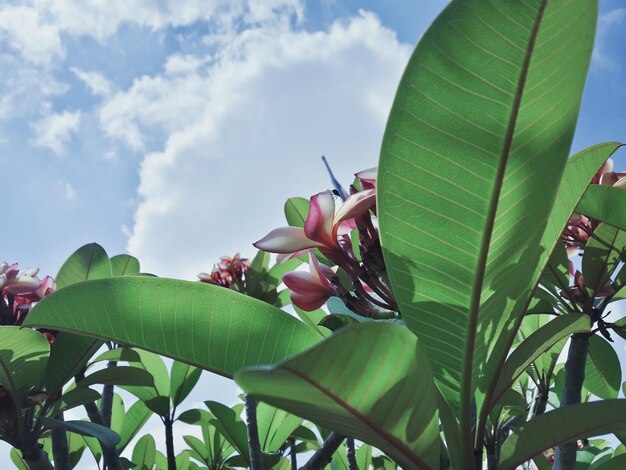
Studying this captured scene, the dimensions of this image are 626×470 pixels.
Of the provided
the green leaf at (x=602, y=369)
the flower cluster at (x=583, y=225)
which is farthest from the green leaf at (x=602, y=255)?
the green leaf at (x=602, y=369)

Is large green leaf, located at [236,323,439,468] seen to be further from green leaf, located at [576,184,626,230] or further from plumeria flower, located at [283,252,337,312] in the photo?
green leaf, located at [576,184,626,230]

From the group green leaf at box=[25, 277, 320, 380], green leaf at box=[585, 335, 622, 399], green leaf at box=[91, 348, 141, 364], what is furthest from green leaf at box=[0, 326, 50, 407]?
green leaf at box=[585, 335, 622, 399]

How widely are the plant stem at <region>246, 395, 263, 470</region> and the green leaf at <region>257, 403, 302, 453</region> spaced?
1.70 ft

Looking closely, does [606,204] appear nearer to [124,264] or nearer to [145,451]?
[124,264]

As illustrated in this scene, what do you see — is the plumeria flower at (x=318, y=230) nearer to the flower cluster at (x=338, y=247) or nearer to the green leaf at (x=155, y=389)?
the flower cluster at (x=338, y=247)

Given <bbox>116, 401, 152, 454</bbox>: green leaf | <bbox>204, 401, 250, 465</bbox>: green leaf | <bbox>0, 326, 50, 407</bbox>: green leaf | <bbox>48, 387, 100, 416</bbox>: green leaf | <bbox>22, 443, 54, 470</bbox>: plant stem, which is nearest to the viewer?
Answer: <bbox>0, 326, 50, 407</bbox>: green leaf

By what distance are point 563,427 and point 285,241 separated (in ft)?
1.47

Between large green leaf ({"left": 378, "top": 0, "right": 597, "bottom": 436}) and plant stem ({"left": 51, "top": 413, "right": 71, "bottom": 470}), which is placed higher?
large green leaf ({"left": 378, "top": 0, "right": 597, "bottom": 436})

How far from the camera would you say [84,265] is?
1717mm

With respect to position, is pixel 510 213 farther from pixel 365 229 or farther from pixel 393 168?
pixel 365 229

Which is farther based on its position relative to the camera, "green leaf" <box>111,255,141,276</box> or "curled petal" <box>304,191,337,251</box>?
"green leaf" <box>111,255,141,276</box>

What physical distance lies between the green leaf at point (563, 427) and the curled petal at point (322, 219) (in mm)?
368

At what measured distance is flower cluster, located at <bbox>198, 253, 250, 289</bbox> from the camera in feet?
6.93

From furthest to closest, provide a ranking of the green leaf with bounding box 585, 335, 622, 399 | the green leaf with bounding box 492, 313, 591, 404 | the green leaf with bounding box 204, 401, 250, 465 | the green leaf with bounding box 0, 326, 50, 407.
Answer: the green leaf with bounding box 204, 401, 250, 465 < the green leaf with bounding box 585, 335, 622, 399 < the green leaf with bounding box 0, 326, 50, 407 < the green leaf with bounding box 492, 313, 591, 404
